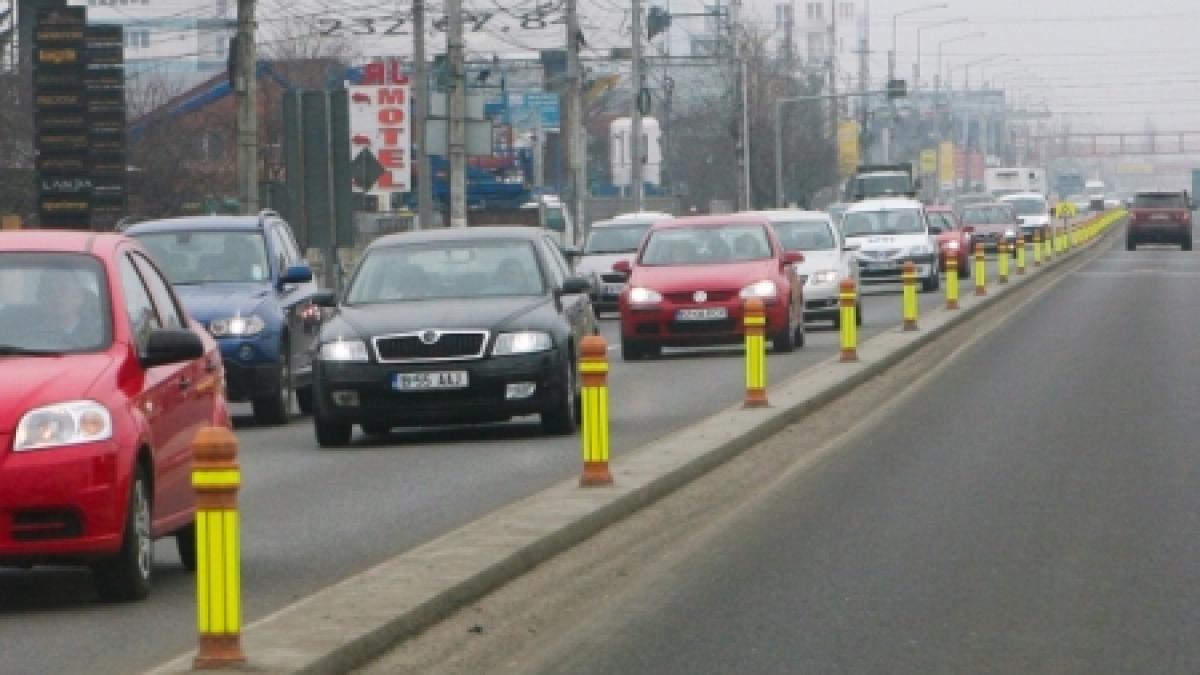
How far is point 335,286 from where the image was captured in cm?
3975

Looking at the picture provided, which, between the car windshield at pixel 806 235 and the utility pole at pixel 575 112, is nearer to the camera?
the car windshield at pixel 806 235

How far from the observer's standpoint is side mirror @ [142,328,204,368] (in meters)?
11.3

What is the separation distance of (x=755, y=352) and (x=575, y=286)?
1364 mm

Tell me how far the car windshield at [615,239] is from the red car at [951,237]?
13.6 metres

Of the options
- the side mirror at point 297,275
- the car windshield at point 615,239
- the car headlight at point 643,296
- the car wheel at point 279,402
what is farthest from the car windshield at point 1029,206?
the side mirror at point 297,275

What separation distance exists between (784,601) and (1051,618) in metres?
1.11

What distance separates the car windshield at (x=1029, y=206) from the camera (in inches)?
3597

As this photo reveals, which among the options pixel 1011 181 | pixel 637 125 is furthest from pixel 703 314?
pixel 1011 181

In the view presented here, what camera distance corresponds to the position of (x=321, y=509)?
15.2 meters

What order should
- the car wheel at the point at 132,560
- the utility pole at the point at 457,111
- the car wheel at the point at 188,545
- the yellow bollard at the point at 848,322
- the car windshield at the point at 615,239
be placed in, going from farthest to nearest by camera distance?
the car windshield at the point at 615,239
the utility pole at the point at 457,111
the yellow bollard at the point at 848,322
the car wheel at the point at 188,545
the car wheel at the point at 132,560

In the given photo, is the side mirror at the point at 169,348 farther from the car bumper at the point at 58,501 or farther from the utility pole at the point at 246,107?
the utility pole at the point at 246,107

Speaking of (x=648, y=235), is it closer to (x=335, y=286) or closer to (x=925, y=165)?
(x=335, y=286)

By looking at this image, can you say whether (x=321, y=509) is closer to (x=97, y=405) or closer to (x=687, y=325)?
(x=97, y=405)

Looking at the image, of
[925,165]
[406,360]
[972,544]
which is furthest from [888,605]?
[925,165]
